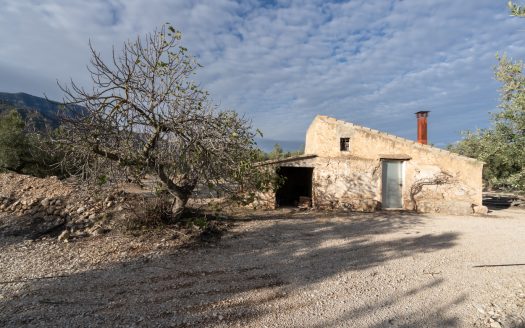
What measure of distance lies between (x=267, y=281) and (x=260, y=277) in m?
0.18

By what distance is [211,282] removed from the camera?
4465 mm

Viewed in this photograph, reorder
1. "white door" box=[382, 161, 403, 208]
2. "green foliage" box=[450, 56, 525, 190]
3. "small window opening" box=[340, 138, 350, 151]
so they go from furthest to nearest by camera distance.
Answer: "small window opening" box=[340, 138, 350, 151]
"white door" box=[382, 161, 403, 208]
"green foliage" box=[450, 56, 525, 190]

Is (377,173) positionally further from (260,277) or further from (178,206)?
(260,277)

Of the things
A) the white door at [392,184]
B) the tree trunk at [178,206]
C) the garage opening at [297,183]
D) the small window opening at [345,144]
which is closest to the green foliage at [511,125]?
the white door at [392,184]

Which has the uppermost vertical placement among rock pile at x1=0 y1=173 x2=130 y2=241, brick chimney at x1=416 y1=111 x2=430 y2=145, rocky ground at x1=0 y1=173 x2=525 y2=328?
brick chimney at x1=416 y1=111 x2=430 y2=145

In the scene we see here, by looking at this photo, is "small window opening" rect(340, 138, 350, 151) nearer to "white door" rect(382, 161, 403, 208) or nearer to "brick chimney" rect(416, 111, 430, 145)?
"white door" rect(382, 161, 403, 208)

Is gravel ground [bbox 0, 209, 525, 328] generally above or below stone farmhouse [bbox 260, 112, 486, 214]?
below

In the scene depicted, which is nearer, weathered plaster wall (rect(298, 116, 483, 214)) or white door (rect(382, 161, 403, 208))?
weathered plaster wall (rect(298, 116, 483, 214))

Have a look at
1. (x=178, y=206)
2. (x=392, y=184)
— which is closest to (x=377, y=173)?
(x=392, y=184)

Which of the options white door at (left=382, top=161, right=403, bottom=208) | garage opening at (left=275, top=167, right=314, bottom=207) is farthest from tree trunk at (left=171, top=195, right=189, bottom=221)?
garage opening at (left=275, top=167, right=314, bottom=207)

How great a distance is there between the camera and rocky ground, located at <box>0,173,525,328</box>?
138 inches

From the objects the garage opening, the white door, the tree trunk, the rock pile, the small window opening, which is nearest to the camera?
the rock pile

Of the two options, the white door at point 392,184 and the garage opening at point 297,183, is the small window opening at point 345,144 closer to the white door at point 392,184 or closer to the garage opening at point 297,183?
the white door at point 392,184

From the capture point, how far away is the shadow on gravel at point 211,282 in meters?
3.43
